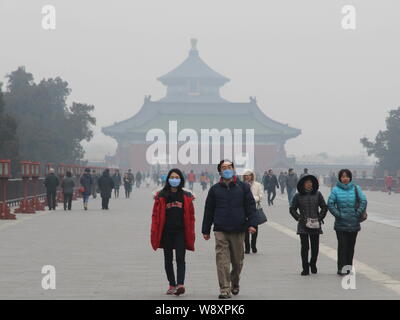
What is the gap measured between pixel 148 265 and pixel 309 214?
234 cm

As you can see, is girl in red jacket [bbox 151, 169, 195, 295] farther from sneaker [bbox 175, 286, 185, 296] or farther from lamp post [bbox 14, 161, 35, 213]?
lamp post [bbox 14, 161, 35, 213]

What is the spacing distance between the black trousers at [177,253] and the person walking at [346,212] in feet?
8.18

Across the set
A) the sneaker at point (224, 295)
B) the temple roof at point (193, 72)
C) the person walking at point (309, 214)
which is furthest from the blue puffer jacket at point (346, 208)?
the temple roof at point (193, 72)

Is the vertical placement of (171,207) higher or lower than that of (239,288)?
higher

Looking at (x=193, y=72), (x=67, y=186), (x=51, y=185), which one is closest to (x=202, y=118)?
(x=193, y=72)

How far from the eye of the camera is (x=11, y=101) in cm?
6194

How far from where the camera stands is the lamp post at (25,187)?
27406 mm

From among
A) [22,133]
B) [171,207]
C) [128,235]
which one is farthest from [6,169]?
[22,133]

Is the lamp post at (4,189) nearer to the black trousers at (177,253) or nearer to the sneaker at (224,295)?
the black trousers at (177,253)

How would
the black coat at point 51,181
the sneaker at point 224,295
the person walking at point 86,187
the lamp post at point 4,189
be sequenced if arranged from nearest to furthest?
the sneaker at point 224,295 < the lamp post at point 4,189 < the black coat at point 51,181 < the person walking at point 86,187

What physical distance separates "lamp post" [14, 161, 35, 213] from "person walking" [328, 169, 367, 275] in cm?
1661
